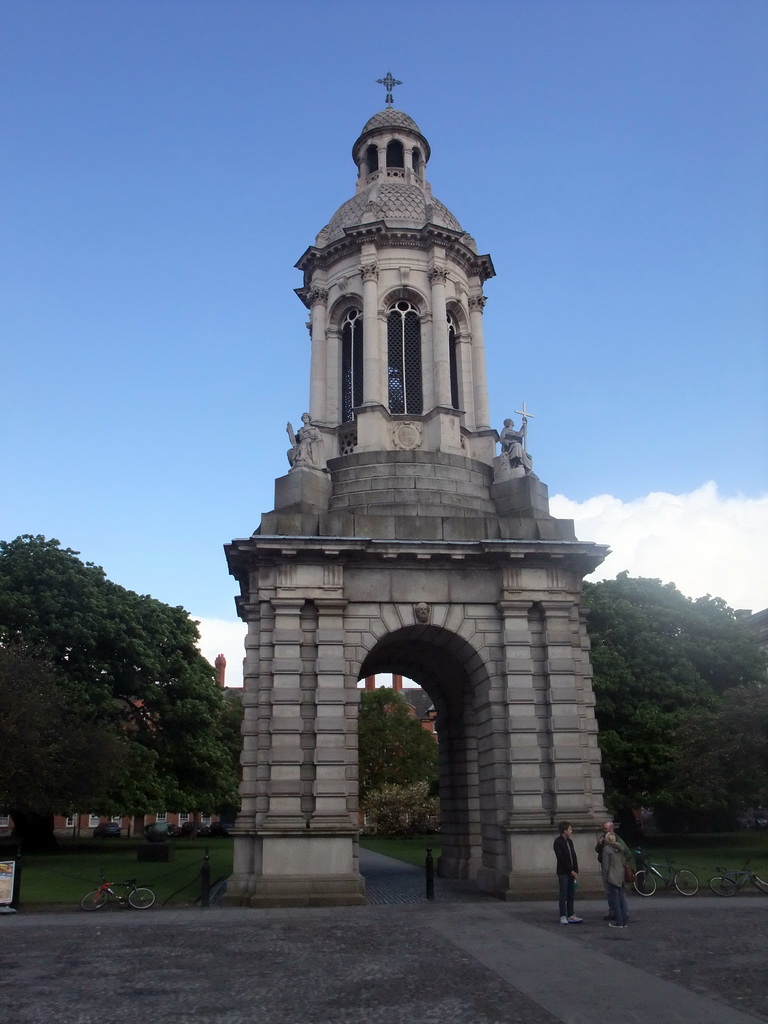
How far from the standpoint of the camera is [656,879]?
22141 mm

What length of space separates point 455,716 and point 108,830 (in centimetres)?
6179

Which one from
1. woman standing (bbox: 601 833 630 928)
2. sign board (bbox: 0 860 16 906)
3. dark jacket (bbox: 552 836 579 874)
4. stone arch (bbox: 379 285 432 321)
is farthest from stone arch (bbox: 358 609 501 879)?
stone arch (bbox: 379 285 432 321)

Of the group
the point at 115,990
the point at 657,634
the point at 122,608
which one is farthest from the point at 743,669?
the point at 115,990

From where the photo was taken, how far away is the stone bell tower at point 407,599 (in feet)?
66.1

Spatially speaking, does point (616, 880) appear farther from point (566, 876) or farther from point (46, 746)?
point (46, 746)

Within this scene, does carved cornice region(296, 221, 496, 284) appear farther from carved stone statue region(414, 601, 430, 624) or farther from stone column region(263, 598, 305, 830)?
stone column region(263, 598, 305, 830)

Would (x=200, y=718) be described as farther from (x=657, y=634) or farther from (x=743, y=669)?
(x=743, y=669)

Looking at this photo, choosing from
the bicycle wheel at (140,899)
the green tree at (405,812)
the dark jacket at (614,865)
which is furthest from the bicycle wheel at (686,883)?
the green tree at (405,812)

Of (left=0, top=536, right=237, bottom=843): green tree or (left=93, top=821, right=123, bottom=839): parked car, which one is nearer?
(left=0, top=536, right=237, bottom=843): green tree

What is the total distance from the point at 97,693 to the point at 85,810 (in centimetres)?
479

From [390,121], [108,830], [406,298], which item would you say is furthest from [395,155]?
[108,830]

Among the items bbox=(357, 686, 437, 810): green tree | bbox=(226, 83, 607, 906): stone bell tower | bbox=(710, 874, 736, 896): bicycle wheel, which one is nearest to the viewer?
bbox=(226, 83, 607, 906): stone bell tower

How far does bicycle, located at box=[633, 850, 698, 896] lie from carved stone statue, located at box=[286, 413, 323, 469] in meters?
13.5

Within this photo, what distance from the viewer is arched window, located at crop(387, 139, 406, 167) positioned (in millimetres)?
31031
